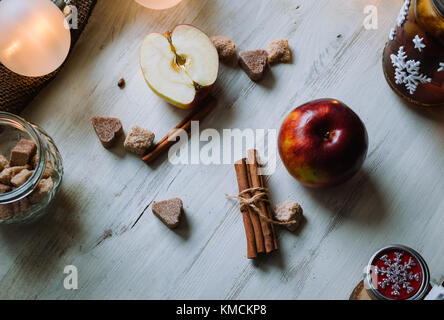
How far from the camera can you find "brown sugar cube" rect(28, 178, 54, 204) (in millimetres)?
892

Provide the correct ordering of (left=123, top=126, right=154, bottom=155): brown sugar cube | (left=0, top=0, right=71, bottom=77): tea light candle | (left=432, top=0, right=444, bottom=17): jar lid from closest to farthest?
(left=432, top=0, right=444, bottom=17): jar lid < (left=0, top=0, right=71, bottom=77): tea light candle < (left=123, top=126, right=154, bottom=155): brown sugar cube

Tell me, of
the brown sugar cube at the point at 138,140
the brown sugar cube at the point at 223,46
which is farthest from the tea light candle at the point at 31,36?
the brown sugar cube at the point at 223,46

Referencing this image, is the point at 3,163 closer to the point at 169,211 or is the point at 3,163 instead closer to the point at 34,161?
the point at 34,161

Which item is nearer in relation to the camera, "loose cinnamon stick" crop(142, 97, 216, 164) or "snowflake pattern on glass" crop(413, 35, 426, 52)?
"snowflake pattern on glass" crop(413, 35, 426, 52)

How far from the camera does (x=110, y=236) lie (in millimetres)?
972

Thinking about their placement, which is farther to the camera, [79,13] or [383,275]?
[79,13]

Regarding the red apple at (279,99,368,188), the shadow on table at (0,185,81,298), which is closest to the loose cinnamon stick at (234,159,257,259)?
the red apple at (279,99,368,188)

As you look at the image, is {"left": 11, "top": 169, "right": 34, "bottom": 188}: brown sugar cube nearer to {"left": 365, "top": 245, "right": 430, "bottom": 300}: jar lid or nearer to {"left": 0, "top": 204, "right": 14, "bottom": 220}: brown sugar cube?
{"left": 0, "top": 204, "right": 14, "bottom": 220}: brown sugar cube

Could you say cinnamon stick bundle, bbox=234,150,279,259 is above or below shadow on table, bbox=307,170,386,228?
below

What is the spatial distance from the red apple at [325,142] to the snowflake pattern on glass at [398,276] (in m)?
0.19

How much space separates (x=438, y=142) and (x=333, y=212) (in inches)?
10.9

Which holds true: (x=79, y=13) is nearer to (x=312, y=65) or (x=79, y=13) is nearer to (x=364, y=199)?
(x=312, y=65)

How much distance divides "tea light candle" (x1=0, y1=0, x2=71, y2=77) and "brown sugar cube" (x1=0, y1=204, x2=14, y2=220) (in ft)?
0.87
